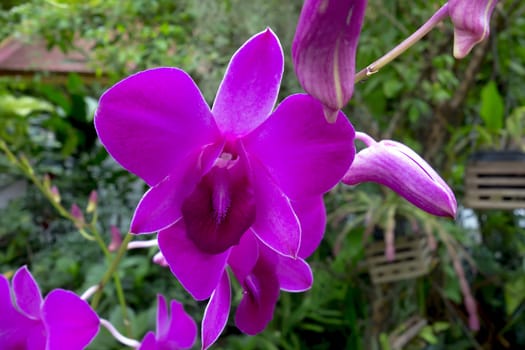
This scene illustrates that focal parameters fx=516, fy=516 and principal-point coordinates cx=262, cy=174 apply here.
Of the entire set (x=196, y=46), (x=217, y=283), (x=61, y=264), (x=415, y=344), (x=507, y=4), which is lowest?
(x=415, y=344)

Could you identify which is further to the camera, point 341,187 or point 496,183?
point 341,187

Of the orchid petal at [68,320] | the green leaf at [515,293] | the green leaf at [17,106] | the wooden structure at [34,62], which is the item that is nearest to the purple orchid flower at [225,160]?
the orchid petal at [68,320]

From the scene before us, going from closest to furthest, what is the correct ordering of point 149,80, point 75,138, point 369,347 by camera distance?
1. point 149,80
2. point 369,347
3. point 75,138

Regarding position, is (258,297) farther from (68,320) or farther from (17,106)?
(17,106)

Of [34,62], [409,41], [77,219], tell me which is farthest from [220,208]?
[34,62]

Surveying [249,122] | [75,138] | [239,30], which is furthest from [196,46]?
[249,122]

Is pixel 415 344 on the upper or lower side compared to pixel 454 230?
lower

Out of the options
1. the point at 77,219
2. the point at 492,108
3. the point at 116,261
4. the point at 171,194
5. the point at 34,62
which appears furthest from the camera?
the point at 34,62

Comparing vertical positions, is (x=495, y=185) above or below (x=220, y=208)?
below

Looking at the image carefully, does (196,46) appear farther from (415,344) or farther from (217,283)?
(217,283)
